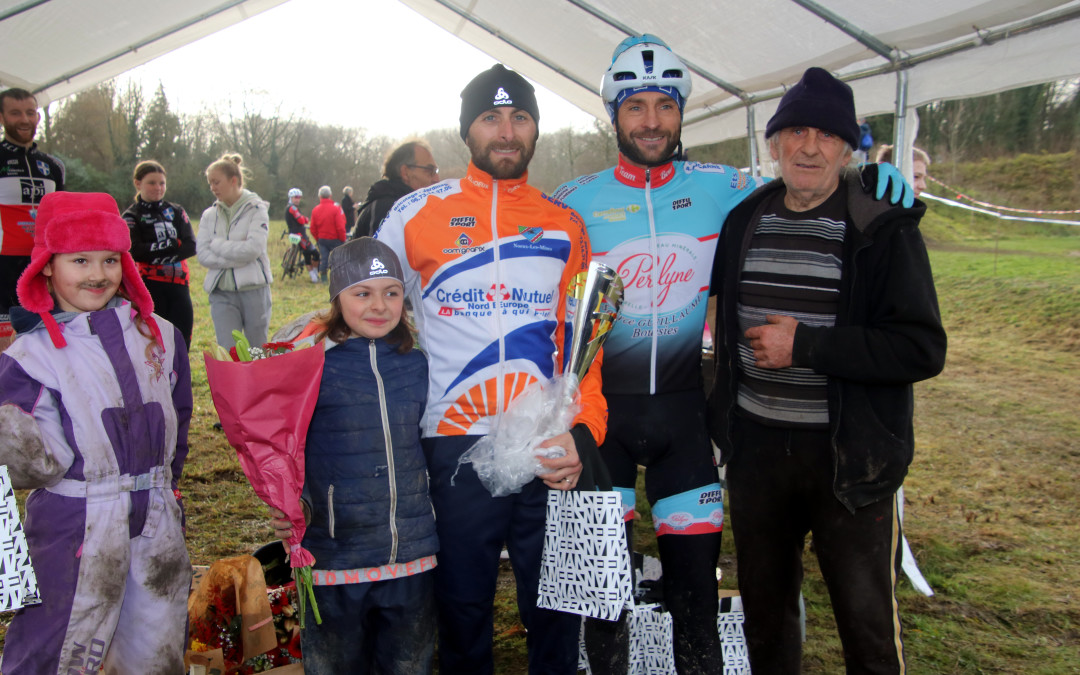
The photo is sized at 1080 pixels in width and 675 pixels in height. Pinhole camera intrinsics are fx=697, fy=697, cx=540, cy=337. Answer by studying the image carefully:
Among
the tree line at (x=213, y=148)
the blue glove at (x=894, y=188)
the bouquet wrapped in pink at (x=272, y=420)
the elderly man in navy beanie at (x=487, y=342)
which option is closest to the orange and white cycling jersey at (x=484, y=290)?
the elderly man in navy beanie at (x=487, y=342)

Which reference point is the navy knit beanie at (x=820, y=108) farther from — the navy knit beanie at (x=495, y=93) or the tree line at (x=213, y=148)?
the tree line at (x=213, y=148)

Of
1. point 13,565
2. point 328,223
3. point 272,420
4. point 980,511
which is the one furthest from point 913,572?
point 328,223

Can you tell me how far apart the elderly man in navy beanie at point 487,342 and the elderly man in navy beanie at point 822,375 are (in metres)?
0.58

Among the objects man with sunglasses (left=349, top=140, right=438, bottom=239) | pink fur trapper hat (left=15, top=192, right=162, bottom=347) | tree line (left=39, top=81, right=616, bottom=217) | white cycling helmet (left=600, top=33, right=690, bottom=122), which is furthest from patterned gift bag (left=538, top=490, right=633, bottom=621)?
tree line (left=39, top=81, right=616, bottom=217)

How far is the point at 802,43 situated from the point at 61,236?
13.2 feet

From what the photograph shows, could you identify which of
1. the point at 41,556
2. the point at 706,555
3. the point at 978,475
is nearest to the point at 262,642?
the point at 41,556

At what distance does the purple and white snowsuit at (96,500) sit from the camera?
211 centimetres

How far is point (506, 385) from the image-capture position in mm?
2326

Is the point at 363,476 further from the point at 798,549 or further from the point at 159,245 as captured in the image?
the point at 159,245

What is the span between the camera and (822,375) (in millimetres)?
2316

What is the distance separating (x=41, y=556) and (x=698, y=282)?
2378 mm

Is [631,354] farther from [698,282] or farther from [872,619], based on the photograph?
[872,619]

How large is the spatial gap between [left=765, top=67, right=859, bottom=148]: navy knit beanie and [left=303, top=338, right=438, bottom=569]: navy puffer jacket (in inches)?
62.9

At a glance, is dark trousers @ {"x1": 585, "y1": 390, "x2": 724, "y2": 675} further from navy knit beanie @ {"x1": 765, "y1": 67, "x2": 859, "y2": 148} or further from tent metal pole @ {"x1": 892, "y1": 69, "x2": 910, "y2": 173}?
tent metal pole @ {"x1": 892, "y1": 69, "x2": 910, "y2": 173}
